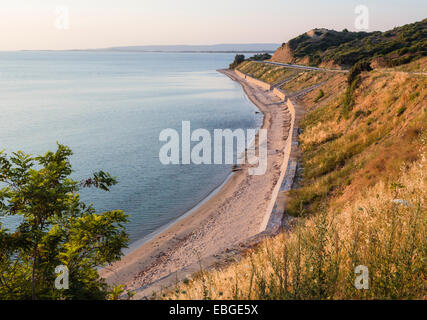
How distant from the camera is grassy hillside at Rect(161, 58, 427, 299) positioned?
12.9ft

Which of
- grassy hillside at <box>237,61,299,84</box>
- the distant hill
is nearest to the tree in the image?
the distant hill

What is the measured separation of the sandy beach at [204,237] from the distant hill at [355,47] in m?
23.9

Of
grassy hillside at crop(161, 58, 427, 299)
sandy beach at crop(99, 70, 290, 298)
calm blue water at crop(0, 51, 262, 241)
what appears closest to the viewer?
grassy hillside at crop(161, 58, 427, 299)

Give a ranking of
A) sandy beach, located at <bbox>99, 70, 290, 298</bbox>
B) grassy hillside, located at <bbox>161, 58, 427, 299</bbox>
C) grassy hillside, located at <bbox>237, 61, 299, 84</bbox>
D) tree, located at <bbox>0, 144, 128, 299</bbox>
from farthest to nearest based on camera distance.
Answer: grassy hillside, located at <bbox>237, 61, 299, 84</bbox>, sandy beach, located at <bbox>99, 70, 290, 298</bbox>, tree, located at <bbox>0, 144, 128, 299</bbox>, grassy hillside, located at <bbox>161, 58, 427, 299</bbox>

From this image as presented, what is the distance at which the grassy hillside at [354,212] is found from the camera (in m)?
3.94

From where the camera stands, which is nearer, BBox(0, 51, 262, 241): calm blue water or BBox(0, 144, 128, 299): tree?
BBox(0, 144, 128, 299): tree

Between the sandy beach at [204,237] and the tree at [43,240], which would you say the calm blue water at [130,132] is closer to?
the sandy beach at [204,237]

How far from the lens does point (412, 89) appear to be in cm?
1642

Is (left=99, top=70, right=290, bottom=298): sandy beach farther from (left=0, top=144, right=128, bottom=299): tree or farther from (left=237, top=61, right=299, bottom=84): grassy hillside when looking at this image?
(left=237, top=61, right=299, bottom=84): grassy hillside

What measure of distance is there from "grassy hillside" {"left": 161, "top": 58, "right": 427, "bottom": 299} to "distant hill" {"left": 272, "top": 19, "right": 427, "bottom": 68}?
1140 centimetres

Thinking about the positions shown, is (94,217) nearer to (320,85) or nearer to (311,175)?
(311,175)

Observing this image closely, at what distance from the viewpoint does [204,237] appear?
46.0 ft

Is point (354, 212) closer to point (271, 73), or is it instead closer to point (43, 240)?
point (43, 240)

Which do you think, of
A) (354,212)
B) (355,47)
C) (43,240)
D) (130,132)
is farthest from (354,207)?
(355,47)
